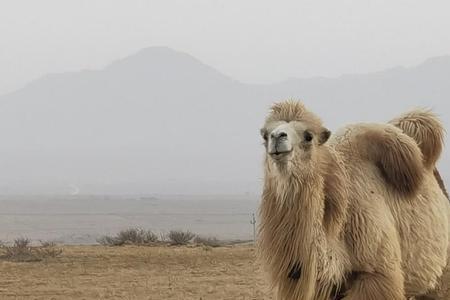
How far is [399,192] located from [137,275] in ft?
26.3

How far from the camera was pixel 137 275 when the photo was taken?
13578 mm

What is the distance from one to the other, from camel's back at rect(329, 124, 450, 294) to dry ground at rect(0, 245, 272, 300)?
3.82 metres

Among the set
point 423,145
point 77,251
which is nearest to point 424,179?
point 423,145

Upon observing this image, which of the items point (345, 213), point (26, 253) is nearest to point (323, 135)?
point (345, 213)

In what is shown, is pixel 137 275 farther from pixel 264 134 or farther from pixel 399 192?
pixel 264 134

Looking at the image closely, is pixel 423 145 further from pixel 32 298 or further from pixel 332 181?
pixel 32 298

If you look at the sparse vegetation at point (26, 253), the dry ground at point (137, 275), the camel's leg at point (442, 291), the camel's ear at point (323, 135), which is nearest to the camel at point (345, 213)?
the camel's ear at point (323, 135)

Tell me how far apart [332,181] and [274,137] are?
781 millimetres

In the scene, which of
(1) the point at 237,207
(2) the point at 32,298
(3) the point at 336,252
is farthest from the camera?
(1) the point at 237,207

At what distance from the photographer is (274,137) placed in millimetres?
5062

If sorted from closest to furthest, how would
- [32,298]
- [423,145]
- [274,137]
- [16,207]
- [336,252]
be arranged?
[274,137] < [336,252] < [423,145] < [32,298] < [16,207]

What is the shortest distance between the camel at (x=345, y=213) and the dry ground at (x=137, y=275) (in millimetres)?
3925

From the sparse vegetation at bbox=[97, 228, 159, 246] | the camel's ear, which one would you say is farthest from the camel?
the sparse vegetation at bbox=[97, 228, 159, 246]

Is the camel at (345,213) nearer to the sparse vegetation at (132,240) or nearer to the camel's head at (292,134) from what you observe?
the camel's head at (292,134)
